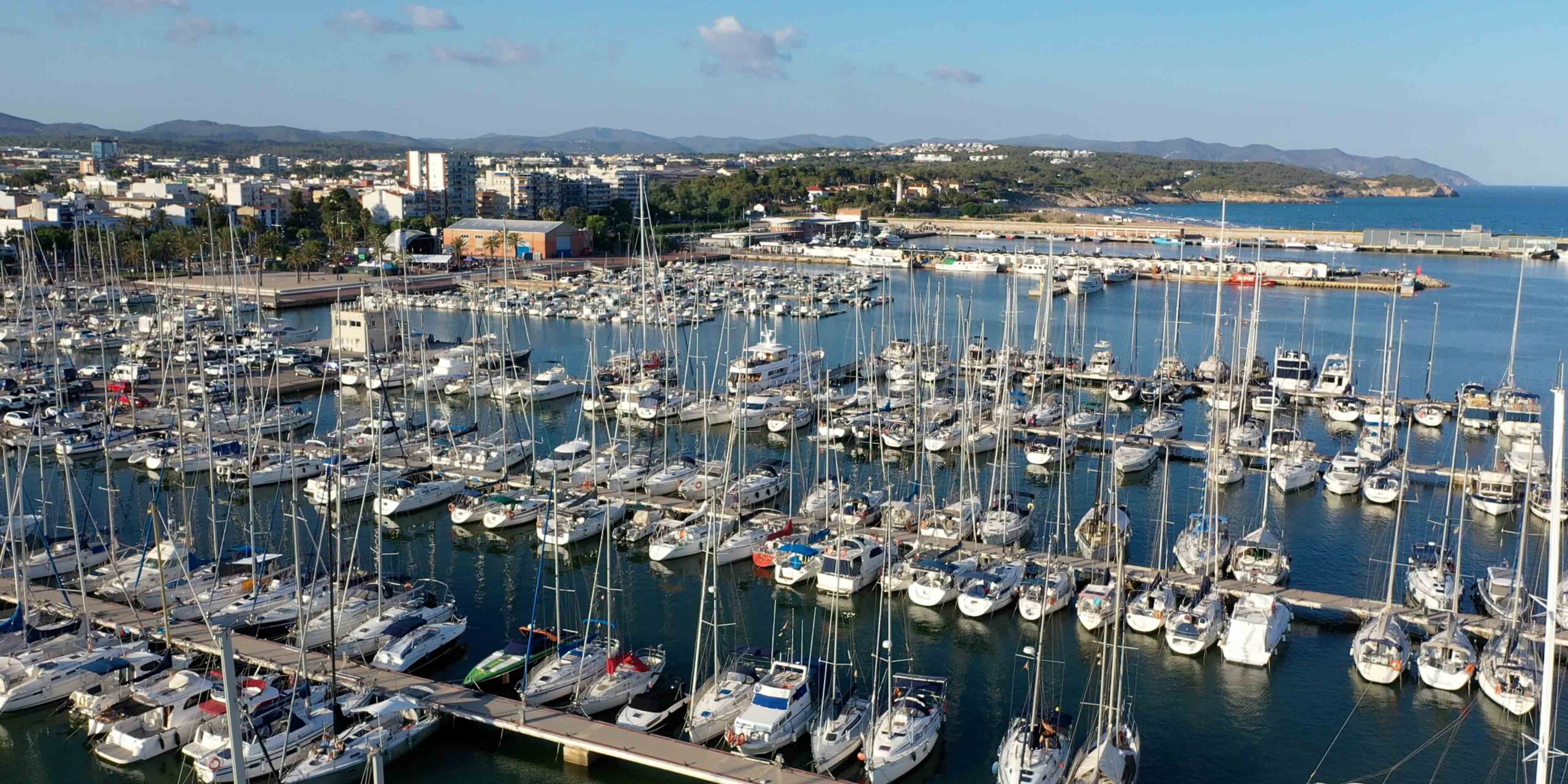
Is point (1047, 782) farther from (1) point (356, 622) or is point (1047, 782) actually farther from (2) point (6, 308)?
(2) point (6, 308)

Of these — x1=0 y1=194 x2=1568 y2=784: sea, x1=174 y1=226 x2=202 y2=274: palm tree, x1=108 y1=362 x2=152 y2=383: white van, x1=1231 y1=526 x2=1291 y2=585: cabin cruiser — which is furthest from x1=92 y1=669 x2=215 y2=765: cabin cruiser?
x1=174 y1=226 x2=202 y2=274: palm tree

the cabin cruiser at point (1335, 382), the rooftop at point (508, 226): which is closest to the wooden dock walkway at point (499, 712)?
the cabin cruiser at point (1335, 382)

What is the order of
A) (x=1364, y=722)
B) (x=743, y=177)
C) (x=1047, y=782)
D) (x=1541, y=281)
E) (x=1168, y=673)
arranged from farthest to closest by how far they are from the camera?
(x=743, y=177), (x=1541, y=281), (x=1168, y=673), (x=1364, y=722), (x=1047, y=782)

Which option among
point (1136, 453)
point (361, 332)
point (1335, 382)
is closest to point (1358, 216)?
point (1335, 382)

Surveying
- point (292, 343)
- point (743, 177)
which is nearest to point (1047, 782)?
point (292, 343)

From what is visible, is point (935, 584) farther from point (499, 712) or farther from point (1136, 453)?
point (1136, 453)

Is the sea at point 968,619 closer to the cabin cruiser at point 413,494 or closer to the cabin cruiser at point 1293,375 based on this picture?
the cabin cruiser at point 413,494
